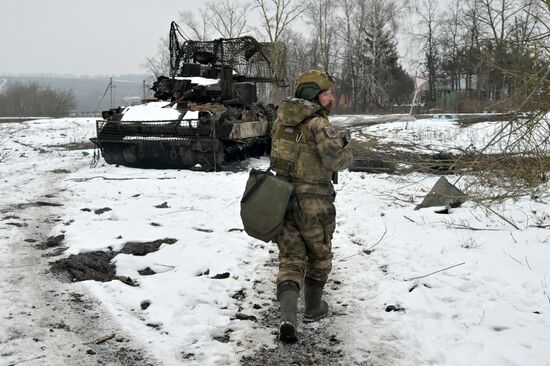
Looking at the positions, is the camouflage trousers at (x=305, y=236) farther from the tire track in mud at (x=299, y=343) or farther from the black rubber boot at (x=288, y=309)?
the tire track in mud at (x=299, y=343)

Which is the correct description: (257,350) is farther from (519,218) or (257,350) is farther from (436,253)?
(519,218)

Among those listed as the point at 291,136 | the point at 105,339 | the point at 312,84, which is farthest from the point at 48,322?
the point at 312,84

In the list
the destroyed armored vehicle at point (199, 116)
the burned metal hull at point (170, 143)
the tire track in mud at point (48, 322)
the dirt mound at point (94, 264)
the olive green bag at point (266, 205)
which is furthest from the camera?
the destroyed armored vehicle at point (199, 116)

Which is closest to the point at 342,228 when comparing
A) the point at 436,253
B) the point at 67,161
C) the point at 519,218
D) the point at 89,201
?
the point at 436,253

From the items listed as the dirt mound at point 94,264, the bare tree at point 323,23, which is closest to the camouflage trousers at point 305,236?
the dirt mound at point 94,264

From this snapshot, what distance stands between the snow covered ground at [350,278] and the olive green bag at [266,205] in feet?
2.22

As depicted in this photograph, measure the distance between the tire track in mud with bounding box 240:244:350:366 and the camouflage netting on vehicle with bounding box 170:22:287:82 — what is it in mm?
10462

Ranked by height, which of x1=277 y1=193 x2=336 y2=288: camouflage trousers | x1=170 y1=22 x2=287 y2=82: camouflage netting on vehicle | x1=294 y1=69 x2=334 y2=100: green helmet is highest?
x1=170 y1=22 x2=287 y2=82: camouflage netting on vehicle

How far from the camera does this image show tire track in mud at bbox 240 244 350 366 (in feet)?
10.1

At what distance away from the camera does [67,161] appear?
1341 centimetres

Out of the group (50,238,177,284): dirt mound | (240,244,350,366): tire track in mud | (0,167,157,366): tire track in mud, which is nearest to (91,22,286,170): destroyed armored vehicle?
(50,238,177,284): dirt mound

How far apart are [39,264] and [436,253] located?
3706 mm

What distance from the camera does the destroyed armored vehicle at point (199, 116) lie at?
36.9ft

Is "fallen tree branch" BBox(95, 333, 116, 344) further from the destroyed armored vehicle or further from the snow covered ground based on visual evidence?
the destroyed armored vehicle
